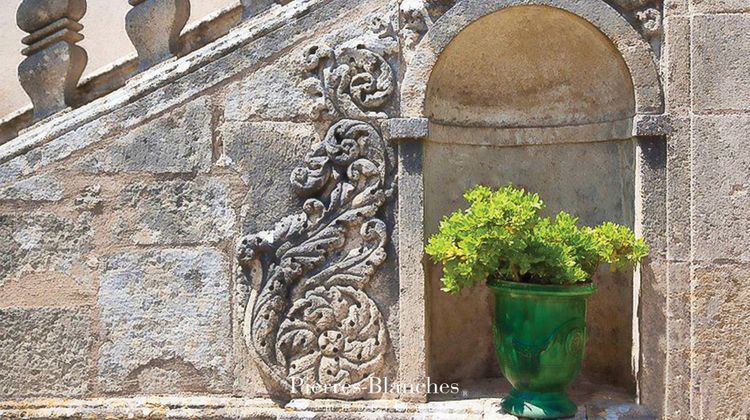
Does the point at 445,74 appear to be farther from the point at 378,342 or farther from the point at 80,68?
the point at 80,68

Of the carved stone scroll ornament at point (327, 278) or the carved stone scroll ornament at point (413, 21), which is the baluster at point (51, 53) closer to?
the carved stone scroll ornament at point (327, 278)

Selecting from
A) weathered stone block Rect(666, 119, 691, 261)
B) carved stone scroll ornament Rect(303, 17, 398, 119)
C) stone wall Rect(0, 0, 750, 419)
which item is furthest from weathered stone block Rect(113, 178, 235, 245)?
weathered stone block Rect(666, 119, 691, 261)

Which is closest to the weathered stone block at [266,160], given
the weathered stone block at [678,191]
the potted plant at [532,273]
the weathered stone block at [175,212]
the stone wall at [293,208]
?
the stone wall at [293,208]

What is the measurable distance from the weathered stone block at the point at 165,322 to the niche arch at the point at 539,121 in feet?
3.31

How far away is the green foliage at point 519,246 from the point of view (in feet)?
10.7

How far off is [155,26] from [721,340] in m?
3.15

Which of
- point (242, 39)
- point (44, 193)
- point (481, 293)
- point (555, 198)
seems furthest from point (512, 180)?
point (44, 193)

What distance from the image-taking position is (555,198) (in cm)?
424

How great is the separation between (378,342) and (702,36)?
6.57ft

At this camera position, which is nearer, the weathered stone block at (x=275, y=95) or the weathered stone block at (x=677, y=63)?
the weathered stone block at (x=677, y=63)

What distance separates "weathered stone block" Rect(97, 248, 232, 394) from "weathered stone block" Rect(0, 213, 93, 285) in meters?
0.15

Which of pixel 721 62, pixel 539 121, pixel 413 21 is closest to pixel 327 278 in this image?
pixel 413 21

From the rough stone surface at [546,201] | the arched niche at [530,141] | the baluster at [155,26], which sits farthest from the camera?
the baluster at [155,26]

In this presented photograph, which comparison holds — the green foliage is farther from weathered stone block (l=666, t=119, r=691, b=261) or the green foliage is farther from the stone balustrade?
the stone balustrade
